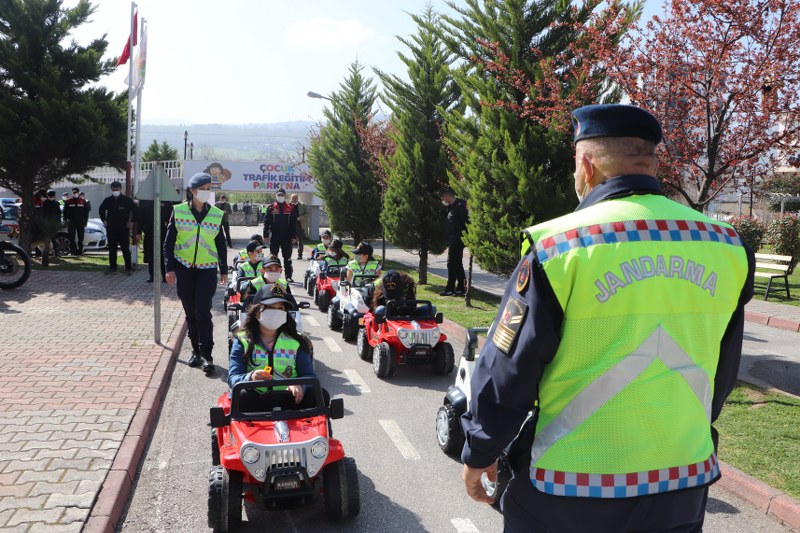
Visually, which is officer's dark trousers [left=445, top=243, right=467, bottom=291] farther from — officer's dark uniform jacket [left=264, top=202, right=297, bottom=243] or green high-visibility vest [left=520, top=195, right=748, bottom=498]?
green high-visibility vest [left=520, top=195, right=748, bottom=498]

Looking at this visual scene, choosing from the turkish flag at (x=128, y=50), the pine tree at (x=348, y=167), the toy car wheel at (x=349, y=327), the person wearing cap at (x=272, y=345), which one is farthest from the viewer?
the pine tree at (x=348, y=167)

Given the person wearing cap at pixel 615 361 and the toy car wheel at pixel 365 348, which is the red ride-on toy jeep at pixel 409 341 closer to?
the toy car wheel at pixel 365 348

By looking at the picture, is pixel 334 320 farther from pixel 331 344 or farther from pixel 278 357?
pixel 278 357

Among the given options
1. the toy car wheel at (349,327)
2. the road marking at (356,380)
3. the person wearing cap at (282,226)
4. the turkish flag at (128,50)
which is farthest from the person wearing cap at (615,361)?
the turkish flag at (128,50)

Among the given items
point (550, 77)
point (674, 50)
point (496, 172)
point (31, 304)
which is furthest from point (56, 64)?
point (674, 50)

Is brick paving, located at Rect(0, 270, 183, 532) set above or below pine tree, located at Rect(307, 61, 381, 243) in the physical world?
below

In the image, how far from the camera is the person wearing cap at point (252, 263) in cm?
1094

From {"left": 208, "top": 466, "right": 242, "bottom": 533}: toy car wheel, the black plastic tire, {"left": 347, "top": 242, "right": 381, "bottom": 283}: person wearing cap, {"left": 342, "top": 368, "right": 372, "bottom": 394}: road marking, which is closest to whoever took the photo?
{"left": 208, "top": 466, "right": 242, "bottom": 533}: toy car wheel

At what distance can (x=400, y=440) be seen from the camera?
5.99 m

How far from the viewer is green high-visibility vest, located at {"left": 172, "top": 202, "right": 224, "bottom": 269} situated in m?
8.03

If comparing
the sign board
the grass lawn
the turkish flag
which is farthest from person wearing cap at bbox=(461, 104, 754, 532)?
the sign board

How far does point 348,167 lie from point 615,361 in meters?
21.5

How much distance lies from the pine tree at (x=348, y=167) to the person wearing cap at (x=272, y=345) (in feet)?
56.7

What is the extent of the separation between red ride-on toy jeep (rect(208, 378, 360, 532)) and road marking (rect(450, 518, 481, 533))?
64cm
